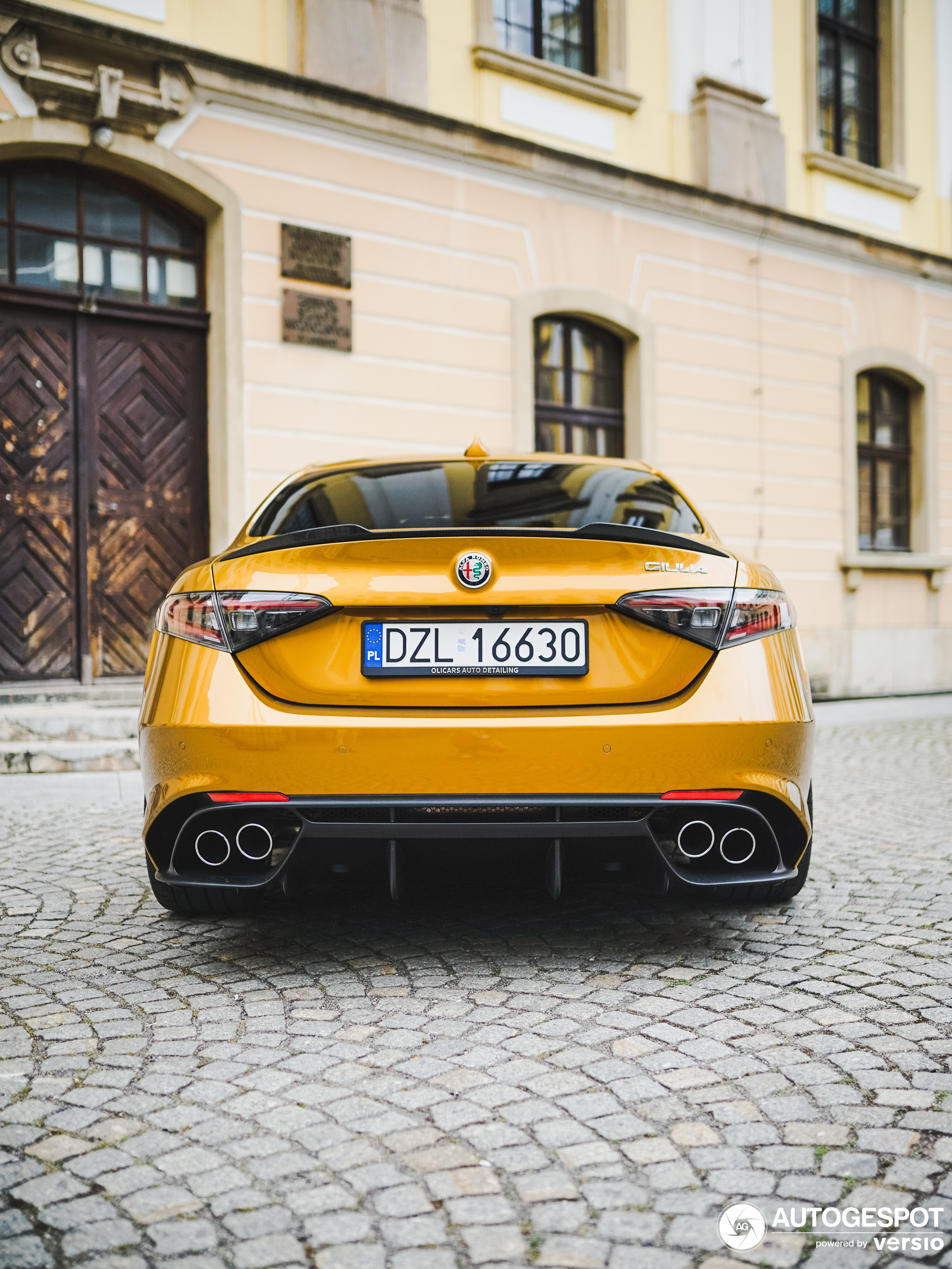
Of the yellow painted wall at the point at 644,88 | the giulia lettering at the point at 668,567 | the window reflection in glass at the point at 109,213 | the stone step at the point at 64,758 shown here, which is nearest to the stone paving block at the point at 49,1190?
the giulia lettering at the point at 668,567

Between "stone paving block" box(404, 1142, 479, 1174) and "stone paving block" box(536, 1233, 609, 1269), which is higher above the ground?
"stone paving block" box(404, 1142, 479, 1174)

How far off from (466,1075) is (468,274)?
846cm

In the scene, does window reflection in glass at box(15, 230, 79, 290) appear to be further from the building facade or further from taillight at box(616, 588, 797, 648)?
taillight at box(616, 588, 797, 648)

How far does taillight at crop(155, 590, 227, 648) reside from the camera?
285cm

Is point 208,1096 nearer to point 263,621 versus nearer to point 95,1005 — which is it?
point 95,1005

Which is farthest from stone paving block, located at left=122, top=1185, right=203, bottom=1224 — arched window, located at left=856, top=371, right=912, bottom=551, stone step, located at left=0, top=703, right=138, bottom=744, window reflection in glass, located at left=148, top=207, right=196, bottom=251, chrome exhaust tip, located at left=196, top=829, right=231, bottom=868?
arched window, located at left=856, top=371, right=912, bottom=551

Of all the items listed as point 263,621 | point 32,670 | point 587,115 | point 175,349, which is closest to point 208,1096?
point 263,621

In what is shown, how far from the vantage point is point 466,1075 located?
7.67 feet

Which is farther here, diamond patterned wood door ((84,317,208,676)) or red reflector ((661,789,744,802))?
diamond patterned wood door ((84,317,208,676))

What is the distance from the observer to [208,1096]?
2244 mm

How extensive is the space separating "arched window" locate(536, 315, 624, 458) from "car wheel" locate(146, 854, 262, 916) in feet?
25.3

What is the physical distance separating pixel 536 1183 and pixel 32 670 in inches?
279

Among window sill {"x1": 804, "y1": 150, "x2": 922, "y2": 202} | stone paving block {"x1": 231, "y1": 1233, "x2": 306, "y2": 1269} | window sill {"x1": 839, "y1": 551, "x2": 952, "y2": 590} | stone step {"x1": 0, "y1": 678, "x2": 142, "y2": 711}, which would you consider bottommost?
stone paving block {"x1": 231, "y1": 1233, "x2": 306, "y2": 1269}

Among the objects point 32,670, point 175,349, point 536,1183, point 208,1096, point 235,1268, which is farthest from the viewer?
point 175,349
